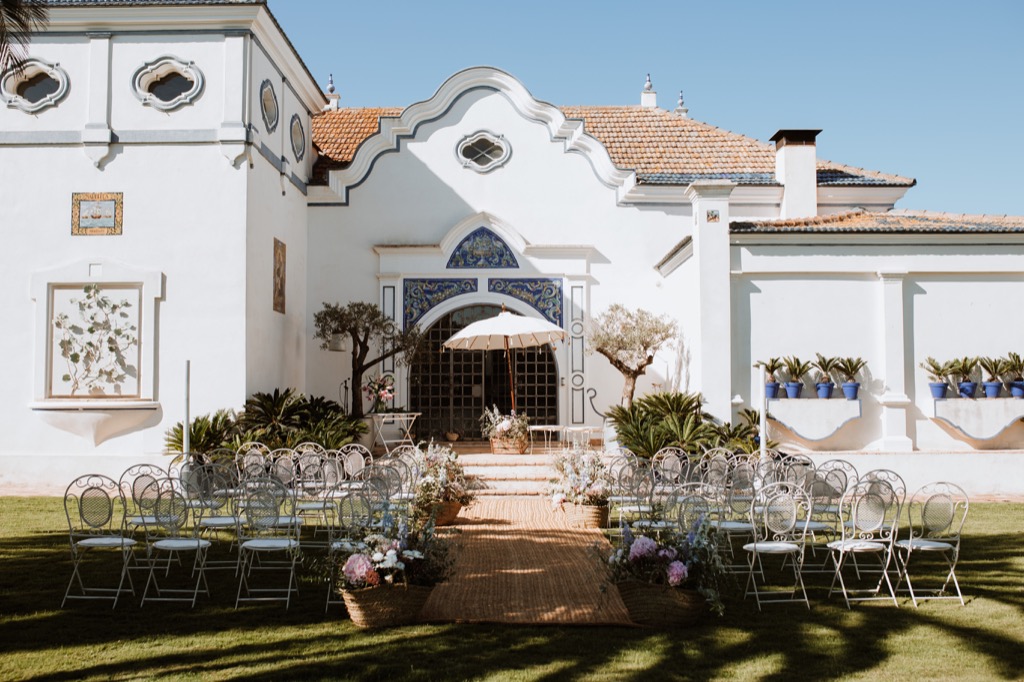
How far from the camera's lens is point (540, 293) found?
18.6 m

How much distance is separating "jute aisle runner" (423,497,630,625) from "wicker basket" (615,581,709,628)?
6.5 inches

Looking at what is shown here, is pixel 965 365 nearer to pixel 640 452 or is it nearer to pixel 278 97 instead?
pixel 640 452

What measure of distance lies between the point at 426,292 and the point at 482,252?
4.52 feet

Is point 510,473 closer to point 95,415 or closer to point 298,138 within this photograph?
point 95,415

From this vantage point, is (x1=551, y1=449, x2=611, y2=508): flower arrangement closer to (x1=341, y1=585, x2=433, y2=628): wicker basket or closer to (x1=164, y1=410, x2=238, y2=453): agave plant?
(x1=341, y1=585, x2=433, y2=628): wicker basket

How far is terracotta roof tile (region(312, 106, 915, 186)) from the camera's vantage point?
19266 millimetres

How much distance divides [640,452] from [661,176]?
7.02 meters

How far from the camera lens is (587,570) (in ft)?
29.6

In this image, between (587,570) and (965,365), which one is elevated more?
(965,365)

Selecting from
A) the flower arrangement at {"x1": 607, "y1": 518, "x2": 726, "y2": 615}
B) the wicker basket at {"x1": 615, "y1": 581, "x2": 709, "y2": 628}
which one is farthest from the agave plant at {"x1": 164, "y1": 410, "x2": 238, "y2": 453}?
the wicker basket at {"x1": 615, "y1": 581, "x2": 709, "y2": 628}

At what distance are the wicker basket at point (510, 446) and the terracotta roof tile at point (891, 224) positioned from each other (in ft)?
16.5

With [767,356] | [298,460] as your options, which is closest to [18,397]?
[298,460]

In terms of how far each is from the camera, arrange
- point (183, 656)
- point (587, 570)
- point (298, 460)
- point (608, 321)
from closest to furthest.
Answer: point (183, 656), point (587, 570), point (298, 460), point (608, 321)

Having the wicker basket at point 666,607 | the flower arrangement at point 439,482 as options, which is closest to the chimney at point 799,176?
the flower arrangement at point 439,482
